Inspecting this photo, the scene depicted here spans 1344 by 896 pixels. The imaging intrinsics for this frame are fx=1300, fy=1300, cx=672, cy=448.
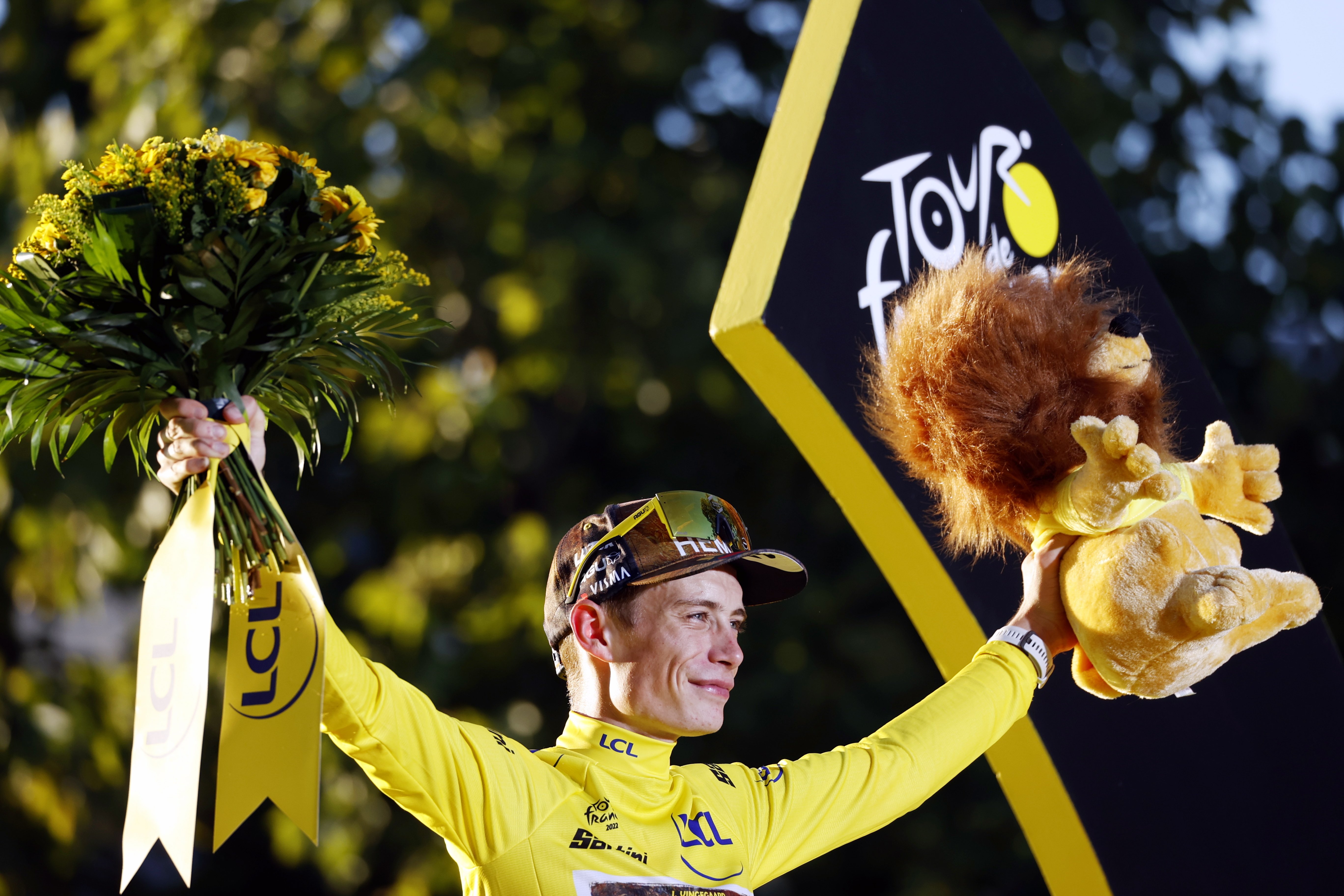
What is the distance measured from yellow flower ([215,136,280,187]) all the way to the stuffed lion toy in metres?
0.96

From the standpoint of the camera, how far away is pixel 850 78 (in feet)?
6.95

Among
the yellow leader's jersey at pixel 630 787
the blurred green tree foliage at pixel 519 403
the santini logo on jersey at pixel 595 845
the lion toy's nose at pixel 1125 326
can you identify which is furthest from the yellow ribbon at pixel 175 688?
the blurred green tree foliage at pixel 519 403

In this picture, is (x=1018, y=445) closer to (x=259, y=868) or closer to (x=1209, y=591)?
(x=1209, y=591)

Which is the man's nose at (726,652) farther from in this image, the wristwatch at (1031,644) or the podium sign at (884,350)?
the wristwatch at (1031,644)

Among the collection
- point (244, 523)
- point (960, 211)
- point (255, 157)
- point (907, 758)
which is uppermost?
point (255, 157)

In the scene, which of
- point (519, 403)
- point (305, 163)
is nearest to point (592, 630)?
point (305, 163)

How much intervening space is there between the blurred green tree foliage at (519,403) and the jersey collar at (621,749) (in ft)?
8.89

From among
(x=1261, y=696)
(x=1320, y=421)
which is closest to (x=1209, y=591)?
(x=1261, y=696)

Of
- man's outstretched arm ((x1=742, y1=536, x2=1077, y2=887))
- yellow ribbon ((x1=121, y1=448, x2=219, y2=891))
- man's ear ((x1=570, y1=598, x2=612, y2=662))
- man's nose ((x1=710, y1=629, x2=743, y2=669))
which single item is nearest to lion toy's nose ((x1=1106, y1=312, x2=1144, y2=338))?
man's outstretched arm ((x1=742, y1=536, x2=1077, y2=887))

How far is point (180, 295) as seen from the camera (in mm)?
1810

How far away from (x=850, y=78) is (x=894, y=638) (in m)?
3.09

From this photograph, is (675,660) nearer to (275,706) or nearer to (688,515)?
(688,515)

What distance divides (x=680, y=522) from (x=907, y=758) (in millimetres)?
569

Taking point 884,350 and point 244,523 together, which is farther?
point 884,350
